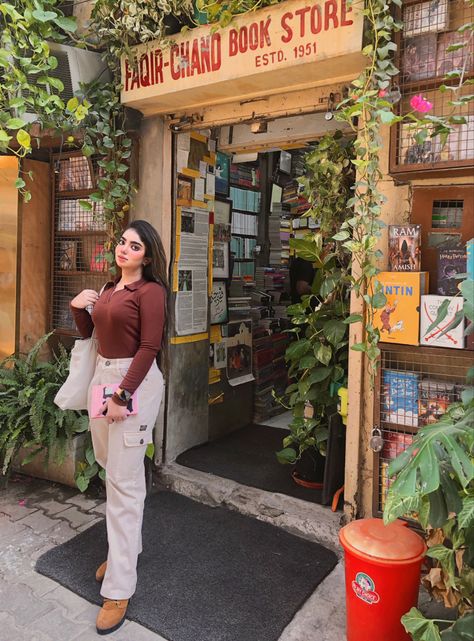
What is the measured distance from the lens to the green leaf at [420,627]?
1862 mm

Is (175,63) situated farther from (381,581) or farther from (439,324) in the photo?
(381,581)

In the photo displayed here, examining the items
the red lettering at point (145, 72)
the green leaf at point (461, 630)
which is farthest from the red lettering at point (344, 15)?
the green leaf at point (461, 630)

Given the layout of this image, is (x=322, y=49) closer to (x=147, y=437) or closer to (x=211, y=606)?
(x=147, y=437)

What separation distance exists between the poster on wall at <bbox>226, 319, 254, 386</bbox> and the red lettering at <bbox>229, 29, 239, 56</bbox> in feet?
7.90

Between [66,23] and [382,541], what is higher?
[66,23]

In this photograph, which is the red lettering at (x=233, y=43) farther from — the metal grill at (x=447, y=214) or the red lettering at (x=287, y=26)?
the metal grill at (x=447, y=214)

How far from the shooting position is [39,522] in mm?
3516

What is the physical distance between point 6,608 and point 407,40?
11.5 ft

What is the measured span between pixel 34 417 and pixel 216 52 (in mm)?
2713

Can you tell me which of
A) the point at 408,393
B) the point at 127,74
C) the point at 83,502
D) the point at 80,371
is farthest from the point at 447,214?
the point at 83,502

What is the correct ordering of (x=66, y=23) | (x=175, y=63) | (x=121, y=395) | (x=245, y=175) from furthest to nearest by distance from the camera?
1. (x=245, y=175)
2. (x=66, y=23)
3. (x=175, y=63)
4. (x=121, y=395)

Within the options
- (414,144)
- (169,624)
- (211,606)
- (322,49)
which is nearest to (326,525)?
(211,606)

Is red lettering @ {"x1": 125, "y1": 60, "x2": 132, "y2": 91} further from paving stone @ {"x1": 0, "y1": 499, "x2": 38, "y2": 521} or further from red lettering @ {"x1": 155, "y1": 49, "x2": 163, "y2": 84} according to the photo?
paving stone @ {"x1": 0, "y1": 499, "x2": 38, "y2": 521}

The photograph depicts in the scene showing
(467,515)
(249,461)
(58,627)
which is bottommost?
(58,627)
